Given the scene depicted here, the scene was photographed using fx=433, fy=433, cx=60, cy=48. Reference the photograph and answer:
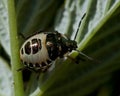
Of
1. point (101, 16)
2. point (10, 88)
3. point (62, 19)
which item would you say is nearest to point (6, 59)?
point (10, 88)

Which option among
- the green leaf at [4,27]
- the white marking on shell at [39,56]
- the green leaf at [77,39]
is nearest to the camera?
the white marking on shell at [39,56]

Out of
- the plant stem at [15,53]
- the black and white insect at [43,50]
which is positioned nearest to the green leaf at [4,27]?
the plant stem at [15,53]

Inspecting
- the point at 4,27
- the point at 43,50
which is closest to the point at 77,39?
the point at 43,50

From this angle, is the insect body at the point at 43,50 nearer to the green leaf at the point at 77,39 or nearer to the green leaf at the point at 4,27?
the green leaf at the point at 77,39

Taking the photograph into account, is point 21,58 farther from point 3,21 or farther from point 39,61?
point 3,21

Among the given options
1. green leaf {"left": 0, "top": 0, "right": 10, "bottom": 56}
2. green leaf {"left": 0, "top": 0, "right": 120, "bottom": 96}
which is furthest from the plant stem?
green leaf {"left": 0, "top": 0, "right": 10, "bottom": 56}

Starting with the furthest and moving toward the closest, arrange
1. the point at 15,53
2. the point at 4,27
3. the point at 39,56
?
the point at 4,27, the point at 15,53, the point at 39,56

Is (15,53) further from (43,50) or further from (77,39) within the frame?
(77,39)
